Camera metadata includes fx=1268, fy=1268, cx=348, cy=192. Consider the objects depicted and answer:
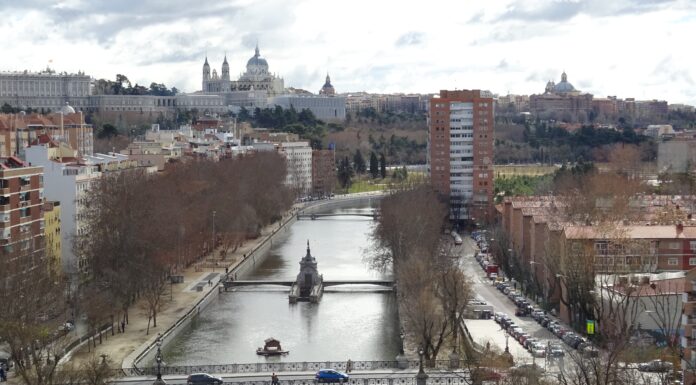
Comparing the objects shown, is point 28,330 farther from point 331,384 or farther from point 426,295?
point 426,295

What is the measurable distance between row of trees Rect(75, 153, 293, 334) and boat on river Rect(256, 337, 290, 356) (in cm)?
284

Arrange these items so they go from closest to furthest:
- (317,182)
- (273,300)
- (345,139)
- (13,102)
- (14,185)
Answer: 1. (14,185)
2. (273,300)
3. (317,182)
4. (345,139)
5. (13,102)

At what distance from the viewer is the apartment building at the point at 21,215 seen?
22219 millimetres

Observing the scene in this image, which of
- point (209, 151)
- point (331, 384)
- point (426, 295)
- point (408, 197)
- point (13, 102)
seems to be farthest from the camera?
point (13, 102)

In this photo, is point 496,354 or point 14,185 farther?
point 14,185

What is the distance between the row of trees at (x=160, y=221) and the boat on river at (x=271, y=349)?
112 inches

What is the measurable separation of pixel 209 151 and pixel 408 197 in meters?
14.4

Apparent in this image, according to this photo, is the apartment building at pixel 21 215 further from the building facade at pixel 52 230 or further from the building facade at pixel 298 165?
the building facade at pixel 298 165

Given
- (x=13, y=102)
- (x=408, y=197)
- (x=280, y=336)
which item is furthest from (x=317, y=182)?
(x=280, y=336)

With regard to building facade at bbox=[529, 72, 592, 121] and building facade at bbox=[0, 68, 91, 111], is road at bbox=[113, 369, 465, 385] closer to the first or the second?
building facade at bbox=[0, 68, 91, 111]

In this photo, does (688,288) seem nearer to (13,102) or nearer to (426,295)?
(426,295)

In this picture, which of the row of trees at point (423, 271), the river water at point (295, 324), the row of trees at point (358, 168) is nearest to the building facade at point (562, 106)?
the row of trees at point (358, 168)

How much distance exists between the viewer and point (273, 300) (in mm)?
25609

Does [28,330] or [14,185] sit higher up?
[14,185]
